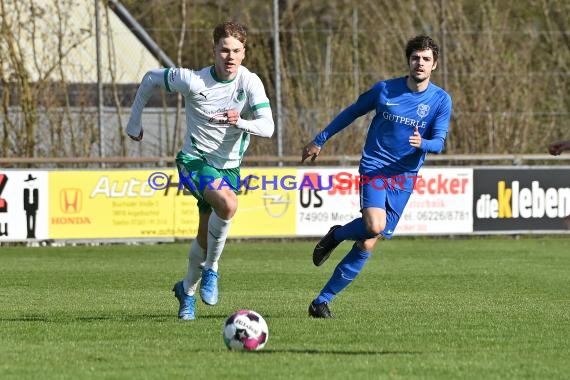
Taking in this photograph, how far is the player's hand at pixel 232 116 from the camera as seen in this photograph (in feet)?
29.7

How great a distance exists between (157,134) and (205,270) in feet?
44.4

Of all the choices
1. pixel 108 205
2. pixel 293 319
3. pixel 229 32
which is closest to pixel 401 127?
pixel 229 32

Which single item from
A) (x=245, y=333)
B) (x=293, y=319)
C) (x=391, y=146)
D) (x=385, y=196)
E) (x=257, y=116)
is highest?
(x=257, y=116)

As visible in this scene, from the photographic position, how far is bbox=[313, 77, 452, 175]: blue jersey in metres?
9.86

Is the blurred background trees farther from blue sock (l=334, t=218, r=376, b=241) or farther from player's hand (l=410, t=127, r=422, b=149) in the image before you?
player's hand (l=410, t=127, r=422, b=149)

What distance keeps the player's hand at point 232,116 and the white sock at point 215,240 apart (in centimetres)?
78

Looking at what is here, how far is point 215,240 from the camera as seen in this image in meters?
9.51

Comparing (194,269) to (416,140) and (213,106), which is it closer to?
Answer: (213,106)

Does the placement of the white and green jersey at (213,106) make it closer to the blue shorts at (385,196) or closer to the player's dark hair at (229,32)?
the player's dark hair at (229,32)

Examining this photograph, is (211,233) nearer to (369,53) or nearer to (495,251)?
(495,251)

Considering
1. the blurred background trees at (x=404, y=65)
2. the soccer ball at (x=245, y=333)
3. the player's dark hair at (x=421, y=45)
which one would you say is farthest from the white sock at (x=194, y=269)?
the blurred background trees at (x=404, y=65)

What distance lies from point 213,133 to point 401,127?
4.67ft

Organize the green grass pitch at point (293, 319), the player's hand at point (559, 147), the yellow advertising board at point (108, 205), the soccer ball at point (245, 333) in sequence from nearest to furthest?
the green grass pitch at point (293, 319), the soccer ball at point (245, 333), the player's hand at point (559, 147), the yellow advertising board at point (108, 205)

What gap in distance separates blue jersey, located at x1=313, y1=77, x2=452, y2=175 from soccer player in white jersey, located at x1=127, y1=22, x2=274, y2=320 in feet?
2.06
